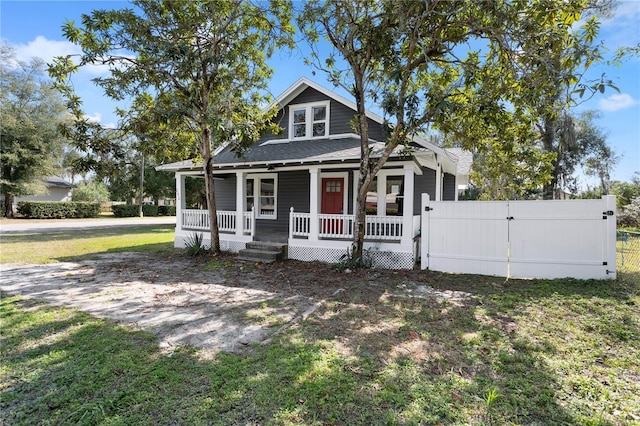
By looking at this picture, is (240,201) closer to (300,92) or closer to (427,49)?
(300,92)

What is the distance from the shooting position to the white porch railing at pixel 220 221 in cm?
1103

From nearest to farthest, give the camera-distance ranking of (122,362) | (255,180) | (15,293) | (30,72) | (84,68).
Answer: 1. (122,362)
2. (15,293)
3. (84,68)
4. (255,180)
5. (30,72)

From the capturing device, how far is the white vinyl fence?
21.2 ft

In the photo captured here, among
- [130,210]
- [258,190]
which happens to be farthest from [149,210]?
[258,190]

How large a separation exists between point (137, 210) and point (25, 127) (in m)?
12.1

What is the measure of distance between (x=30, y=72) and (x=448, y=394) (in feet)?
121

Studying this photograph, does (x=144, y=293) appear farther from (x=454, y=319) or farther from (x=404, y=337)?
(x=454, y=319)

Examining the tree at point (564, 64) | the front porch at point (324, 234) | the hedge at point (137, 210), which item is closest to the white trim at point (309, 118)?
the front porch at point (324, 234)

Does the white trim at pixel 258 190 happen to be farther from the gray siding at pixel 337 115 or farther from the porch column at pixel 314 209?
the porch column at pixel 314 209

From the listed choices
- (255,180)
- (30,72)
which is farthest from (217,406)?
(30,72)

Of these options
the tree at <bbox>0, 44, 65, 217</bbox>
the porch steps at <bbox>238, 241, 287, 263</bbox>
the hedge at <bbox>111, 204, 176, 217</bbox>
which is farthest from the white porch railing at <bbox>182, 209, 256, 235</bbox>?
the hedge at <bbox>111, 204, 176, 217</bbox>

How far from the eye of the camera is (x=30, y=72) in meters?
26.2

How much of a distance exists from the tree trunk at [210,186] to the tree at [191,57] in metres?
0.03

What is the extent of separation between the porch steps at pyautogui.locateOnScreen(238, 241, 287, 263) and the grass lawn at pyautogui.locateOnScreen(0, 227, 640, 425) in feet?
Answer: 15.8
